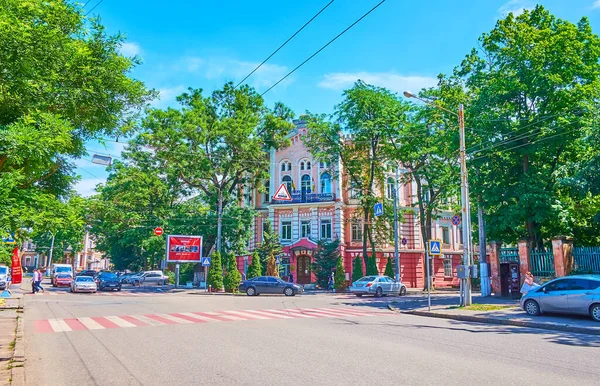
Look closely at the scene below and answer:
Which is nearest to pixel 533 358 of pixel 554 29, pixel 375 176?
pixel 554 29

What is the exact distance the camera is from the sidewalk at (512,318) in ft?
45.9

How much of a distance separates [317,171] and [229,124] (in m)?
9.97

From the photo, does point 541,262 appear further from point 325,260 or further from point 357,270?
point 325,260

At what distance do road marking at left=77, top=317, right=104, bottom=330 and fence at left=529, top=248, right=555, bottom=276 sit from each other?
19.9 m

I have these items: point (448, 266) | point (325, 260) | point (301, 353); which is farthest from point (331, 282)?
point (301, 353)

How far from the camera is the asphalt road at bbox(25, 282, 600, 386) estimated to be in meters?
7.31

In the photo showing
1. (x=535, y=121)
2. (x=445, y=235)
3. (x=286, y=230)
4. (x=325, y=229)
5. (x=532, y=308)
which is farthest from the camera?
(x=445, y=235)

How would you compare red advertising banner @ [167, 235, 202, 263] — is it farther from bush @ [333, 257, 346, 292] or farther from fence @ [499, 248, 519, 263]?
fence @ [499, 248, 519, 263]

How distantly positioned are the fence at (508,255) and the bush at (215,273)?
20785 mm

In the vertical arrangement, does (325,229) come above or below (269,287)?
above

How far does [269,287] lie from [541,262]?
16.9 metres

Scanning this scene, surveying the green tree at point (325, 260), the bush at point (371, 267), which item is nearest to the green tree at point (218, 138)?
the green tree at point (325, 260)

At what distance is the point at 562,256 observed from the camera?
848 inches

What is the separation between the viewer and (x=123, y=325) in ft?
47.0
